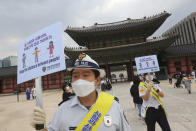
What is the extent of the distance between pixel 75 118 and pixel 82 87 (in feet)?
0.99

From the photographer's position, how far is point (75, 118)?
1217 mm

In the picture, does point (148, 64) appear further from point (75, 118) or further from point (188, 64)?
point (188, 64)

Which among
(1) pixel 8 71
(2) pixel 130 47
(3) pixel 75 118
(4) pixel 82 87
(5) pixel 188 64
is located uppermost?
(2) pixel 130 47

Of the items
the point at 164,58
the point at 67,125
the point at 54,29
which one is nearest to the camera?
the point at 67,125

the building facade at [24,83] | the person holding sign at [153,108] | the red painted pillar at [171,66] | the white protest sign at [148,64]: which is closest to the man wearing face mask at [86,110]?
the person holding sign at [153,108]

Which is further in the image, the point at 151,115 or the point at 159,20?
the point at 159,20

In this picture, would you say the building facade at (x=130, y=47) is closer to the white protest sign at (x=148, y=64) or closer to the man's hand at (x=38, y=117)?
the white protest sign at (x=148, y=64)

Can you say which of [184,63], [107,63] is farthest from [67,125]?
[184,63]

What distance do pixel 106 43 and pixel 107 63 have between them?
3.12 m

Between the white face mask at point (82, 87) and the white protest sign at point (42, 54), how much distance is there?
23 cm

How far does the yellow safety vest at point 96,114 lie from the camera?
1208mm

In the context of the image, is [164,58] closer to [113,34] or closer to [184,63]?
[184,63]

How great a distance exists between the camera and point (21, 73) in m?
1.56

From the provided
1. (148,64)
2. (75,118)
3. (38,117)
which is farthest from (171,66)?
(38,117)
